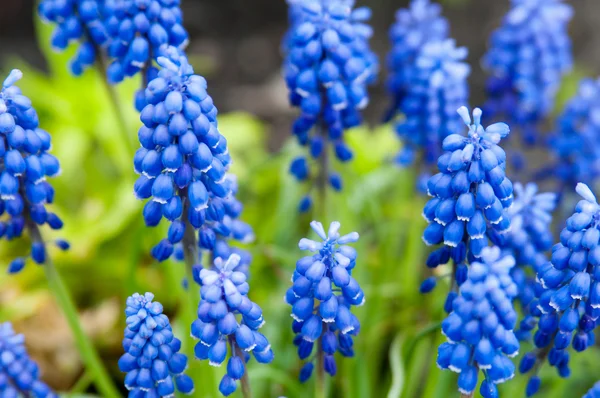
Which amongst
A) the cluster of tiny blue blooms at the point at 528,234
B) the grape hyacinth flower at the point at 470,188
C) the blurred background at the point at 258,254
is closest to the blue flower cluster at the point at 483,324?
the grape hyacinth flower at the point at 470,188

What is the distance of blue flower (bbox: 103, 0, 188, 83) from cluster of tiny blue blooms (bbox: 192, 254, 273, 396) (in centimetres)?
161

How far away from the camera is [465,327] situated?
3.24 m

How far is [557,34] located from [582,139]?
0.91 metres

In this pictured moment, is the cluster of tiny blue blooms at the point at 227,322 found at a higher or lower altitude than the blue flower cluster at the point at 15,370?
higher

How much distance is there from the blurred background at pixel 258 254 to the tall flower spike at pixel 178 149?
4.52ft

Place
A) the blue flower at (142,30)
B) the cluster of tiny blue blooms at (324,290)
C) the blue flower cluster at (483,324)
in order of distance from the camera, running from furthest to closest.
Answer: the blue flower at (142,30)
the cluster of tiny blue blooms at (324,290)
the blue flower cluster at (483,324)

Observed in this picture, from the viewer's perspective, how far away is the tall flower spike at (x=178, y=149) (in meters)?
3.48

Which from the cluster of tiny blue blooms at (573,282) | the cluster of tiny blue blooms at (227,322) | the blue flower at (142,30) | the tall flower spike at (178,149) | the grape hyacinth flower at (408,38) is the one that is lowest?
the cluster of tiny blue blooms at (227,322)

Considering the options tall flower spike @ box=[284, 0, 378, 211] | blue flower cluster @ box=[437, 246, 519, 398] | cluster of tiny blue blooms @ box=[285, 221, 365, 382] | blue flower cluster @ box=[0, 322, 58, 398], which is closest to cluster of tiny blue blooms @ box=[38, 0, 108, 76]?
tall flower spike @ box=[284, 0, 378, 211]

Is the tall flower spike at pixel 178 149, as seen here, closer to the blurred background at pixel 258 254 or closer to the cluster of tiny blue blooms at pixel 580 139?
the blurred background at pixel 258 254

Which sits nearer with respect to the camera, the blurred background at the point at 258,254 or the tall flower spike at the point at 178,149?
the tall flower spike at the point at 178,149

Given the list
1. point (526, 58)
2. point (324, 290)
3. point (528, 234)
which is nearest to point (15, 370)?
point (324, 290)

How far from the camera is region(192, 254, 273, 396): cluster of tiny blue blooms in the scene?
3346 mm

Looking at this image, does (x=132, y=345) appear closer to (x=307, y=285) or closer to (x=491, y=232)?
(x=307, y=285)
